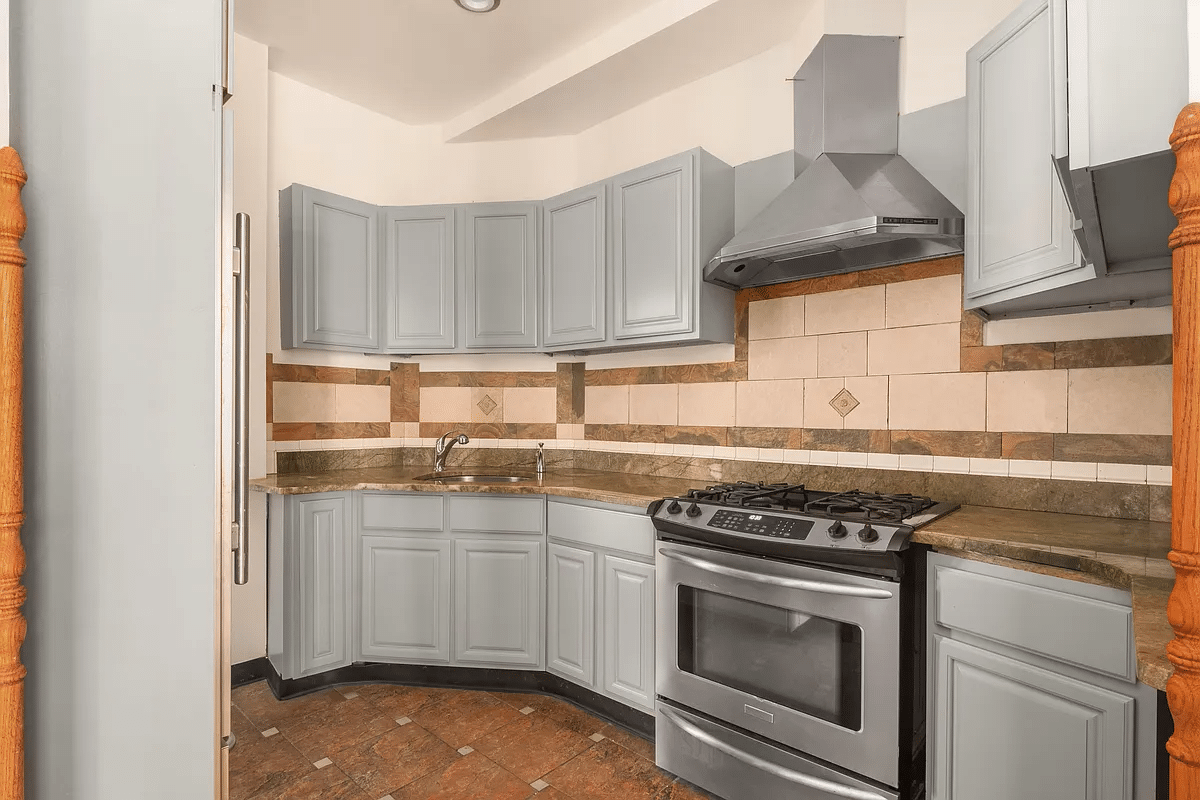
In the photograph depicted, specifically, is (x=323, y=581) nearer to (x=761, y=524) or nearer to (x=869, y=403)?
(x=761, y=524)

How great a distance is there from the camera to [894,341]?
2.47 m

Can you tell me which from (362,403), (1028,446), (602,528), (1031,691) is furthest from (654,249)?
(1031,691)

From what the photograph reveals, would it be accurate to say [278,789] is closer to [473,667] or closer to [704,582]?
[473,667]

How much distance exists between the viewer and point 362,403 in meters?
3.57

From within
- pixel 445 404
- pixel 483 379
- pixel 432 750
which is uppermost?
pixel 483 379

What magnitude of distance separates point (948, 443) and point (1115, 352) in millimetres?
562

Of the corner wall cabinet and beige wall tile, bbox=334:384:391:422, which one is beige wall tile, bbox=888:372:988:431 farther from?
beige wall tile, bbox=334:384:391:422

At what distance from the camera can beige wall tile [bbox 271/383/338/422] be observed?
128 inches

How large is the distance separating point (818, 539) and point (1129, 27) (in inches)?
53.1

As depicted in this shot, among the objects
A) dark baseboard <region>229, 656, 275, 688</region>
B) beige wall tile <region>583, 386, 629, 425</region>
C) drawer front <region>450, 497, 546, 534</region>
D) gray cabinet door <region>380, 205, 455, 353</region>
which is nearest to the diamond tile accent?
beige wall tile <region>583, 386, 629, 425</region>

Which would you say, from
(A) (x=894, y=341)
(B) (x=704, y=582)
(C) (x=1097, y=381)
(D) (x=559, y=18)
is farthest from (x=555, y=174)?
(C) (x=1097, y=381)

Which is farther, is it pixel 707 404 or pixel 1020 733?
pixel 707 404

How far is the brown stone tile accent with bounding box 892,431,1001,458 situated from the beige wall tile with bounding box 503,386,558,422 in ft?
6.03

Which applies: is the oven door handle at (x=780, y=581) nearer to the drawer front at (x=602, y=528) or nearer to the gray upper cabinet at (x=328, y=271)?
the drawer front at (x=602, y=528)
